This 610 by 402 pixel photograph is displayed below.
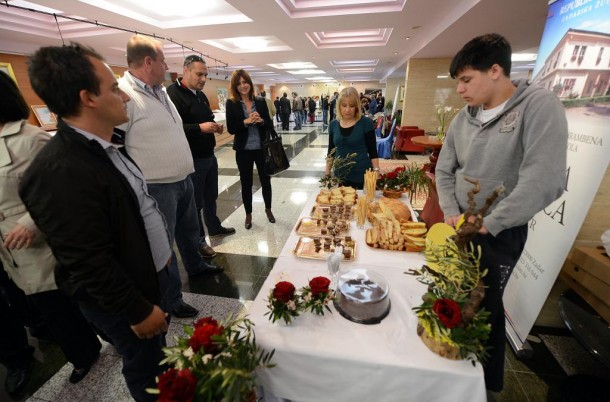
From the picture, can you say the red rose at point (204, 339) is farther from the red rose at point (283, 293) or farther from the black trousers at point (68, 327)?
the black trousers at point (68, 327)

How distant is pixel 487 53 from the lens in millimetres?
1009

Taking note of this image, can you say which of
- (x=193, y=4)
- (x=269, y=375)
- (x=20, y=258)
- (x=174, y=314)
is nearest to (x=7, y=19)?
(x=193, y=4)

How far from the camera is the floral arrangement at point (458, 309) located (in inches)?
28.1

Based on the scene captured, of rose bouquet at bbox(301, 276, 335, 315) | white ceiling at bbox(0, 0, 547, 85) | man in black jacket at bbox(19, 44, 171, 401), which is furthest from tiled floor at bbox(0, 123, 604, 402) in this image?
white ceiling at bbox(0, 0, 547, 85)

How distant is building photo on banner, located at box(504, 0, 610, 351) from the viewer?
4.25ft

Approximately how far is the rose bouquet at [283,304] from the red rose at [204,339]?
0.21m

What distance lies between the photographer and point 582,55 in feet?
4.75

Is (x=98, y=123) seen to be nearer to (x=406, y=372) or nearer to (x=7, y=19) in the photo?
(x=406, y=372)

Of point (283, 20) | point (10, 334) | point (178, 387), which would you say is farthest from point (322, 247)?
point (283, 20)

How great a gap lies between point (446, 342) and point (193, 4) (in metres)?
5.94

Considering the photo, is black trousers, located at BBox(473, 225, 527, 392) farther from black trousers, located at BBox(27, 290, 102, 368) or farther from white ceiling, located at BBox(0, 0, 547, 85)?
white ceiling, located at BBox(0, 0, 547, 85)

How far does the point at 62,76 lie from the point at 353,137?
1.87 meters

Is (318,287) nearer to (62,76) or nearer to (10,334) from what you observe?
(62,76)

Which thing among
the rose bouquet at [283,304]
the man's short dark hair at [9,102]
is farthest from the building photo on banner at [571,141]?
the man's short dark hair at [9,102]
